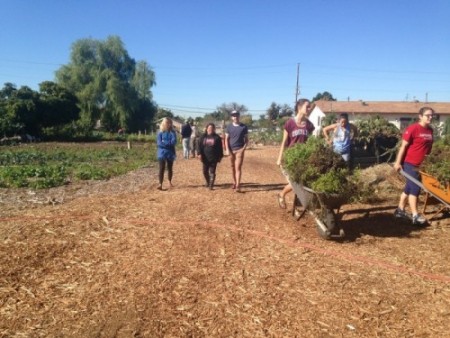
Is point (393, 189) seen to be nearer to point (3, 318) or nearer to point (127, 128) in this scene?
point (3, 318)

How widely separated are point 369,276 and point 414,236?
1796 millimetres

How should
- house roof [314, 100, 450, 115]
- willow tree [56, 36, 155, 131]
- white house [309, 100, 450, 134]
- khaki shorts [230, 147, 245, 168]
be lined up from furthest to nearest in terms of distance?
house roof [314, 100, 450, 115] → white house [309, 100, 450, 134] → willow tree [56, 36, 155, 131] → khaki shorts [230, 147, 245, 168]

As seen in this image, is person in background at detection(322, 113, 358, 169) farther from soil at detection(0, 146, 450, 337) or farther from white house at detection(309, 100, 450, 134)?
white house at detection(309, 100, 450, 134)

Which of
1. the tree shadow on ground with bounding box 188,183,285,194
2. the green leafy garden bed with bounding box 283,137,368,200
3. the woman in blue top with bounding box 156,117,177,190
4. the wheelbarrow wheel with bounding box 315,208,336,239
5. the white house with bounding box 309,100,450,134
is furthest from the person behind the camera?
the white house with bounding box 309,100,450,134

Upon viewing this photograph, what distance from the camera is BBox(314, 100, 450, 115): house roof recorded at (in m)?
47.7

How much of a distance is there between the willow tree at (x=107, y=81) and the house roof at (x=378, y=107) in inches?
1039

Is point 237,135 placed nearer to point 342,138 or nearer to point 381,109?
point 342,138

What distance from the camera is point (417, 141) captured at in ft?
18.3

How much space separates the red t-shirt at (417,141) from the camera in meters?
5.54

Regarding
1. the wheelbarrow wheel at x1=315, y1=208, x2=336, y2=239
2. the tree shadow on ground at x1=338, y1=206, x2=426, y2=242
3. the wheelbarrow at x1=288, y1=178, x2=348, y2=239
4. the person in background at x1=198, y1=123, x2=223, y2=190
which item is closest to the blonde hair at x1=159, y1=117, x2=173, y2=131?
the person in background at x1=198, y1=123, x2=223, y2=190

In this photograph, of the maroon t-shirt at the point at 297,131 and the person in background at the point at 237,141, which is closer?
the maroon t-shirt at the point at 297,131

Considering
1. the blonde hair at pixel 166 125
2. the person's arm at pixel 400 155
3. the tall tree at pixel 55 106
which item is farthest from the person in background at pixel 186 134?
the tall tree at pixel 55 106

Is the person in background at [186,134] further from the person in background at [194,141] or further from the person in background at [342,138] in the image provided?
the person in background at [342,138]

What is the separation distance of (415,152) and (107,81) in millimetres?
42320
